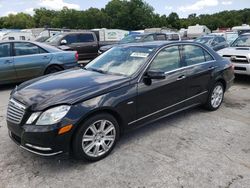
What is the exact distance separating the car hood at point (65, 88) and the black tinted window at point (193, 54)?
1.54m

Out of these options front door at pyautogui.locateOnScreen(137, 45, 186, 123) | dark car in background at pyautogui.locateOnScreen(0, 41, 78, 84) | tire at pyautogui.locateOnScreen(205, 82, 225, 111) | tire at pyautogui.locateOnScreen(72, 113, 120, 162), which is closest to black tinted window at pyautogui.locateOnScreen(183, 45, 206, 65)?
front door at pyautogui.locateOnScreen(137, 45, 186, 123)

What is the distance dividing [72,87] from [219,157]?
221 cm

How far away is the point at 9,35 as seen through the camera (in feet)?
72.0

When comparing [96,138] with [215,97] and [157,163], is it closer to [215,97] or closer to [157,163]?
[157,163]

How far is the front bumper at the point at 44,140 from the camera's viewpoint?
3096mm

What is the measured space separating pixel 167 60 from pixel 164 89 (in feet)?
1.75

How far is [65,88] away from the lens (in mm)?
3545

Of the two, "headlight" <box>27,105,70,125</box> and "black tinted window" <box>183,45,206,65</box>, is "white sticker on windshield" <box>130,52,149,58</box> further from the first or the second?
"headlight" <box>27,105,70,125</box>

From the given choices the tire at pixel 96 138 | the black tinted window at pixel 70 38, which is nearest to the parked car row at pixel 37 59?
the tire at pixel 96 138

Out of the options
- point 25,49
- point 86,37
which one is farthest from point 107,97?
point 86,37

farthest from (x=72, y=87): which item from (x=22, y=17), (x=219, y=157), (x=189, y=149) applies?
(x=22, y=17)

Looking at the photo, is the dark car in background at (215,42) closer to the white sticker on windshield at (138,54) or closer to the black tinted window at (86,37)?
the black tinted window at (86,37)

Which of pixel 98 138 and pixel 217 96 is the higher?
pixel 217 96

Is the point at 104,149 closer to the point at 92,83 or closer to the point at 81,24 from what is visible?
the point at 92,83
